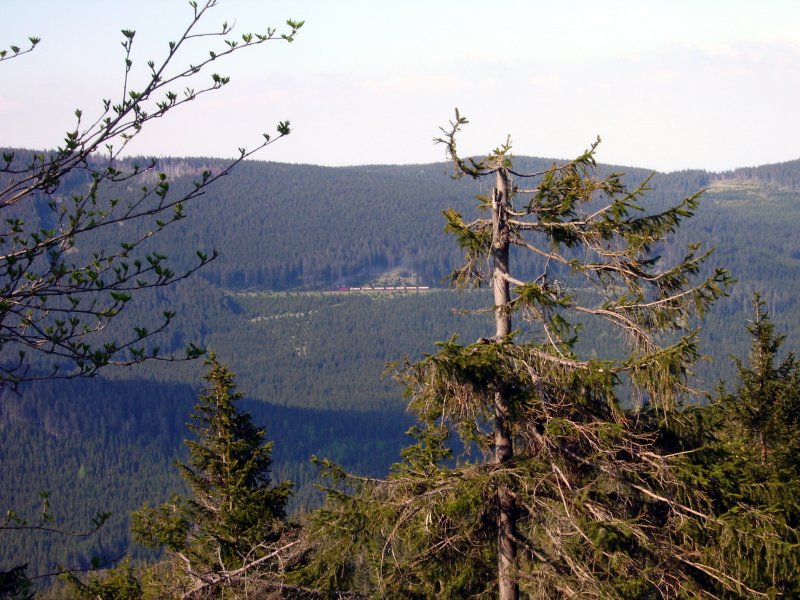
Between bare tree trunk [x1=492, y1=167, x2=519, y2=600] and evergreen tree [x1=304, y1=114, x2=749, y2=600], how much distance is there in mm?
18

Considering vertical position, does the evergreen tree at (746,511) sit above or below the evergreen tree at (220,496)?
above

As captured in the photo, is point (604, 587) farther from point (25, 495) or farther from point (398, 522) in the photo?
point (25, 495)

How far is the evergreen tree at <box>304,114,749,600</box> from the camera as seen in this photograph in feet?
38.3

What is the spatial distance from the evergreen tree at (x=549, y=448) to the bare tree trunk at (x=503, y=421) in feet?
0.06

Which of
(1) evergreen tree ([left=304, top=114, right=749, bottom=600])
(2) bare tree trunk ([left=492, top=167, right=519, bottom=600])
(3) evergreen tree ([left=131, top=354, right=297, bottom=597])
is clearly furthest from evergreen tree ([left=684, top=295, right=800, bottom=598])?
(3) evergreen tree ([left=131, top=354, right=297, bottom=597])

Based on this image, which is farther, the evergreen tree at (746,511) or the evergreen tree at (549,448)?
the evergreen tree at (549,448)

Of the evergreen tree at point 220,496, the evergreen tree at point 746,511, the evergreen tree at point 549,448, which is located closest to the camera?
the evergreen tree at point 746,511

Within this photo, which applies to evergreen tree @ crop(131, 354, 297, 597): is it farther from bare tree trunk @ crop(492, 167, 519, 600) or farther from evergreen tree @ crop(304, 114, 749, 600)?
bare tree trunk @ crop(492, 167, 519, 600)

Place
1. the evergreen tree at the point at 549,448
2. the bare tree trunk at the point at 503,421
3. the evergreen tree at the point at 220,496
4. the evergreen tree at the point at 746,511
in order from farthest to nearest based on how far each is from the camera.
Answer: the evergreen tree at the point at 220,496, the bare tree trunk at the point at 503,421, the evergreen tree at the point at 549,448, the evergreen tree at the point at 746,511

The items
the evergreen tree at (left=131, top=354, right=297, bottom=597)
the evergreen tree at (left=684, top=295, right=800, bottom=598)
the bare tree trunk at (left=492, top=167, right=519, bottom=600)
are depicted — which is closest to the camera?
the evergreen tree at (left=684, top=295, right=800, bottom=598)

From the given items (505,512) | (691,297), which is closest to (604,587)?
(505,512)

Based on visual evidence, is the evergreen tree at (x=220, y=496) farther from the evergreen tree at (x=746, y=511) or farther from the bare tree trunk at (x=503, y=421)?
the evergreen tree at (x=746, y=511)

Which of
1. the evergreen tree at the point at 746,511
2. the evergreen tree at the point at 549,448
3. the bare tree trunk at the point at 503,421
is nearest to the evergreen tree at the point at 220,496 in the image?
the evergreen tree at the point at 549,448

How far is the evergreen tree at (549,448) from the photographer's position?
1168 cm
